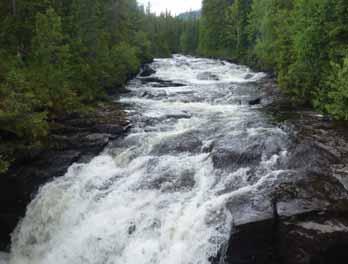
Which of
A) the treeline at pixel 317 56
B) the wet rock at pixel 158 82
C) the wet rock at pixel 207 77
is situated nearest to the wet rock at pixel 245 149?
the treeline at pixel 317 56

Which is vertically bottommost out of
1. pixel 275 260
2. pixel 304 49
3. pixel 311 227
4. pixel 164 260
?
pixel 164 260

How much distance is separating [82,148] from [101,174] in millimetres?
2096

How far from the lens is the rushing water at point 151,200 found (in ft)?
32.8

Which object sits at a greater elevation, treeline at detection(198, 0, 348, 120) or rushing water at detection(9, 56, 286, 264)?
treeline at detection(198, 0, 348, 120)

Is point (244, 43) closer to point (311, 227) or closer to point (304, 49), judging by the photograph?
point (304, 49)

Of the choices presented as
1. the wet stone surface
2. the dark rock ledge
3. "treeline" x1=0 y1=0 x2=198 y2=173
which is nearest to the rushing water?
the wet stone surface

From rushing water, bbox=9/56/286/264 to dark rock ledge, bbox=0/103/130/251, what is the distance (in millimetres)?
428

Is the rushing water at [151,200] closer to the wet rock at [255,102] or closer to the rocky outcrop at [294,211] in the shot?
the rocky outcrop at [294,211]

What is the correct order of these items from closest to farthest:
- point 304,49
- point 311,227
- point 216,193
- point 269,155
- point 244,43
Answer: point 311,227
point 216,193
point 269,155
point 304,49
point 244,43

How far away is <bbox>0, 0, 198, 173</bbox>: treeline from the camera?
13148 millimetres

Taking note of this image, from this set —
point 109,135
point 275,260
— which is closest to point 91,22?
point 109,135

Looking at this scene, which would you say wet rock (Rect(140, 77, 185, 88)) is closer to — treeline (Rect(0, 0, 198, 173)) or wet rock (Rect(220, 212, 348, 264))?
treeline (Rect(0, 0, 198, 173))

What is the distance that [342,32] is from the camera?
17.7 m

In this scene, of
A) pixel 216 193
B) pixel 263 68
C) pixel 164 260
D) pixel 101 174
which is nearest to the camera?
pixel 164 260
